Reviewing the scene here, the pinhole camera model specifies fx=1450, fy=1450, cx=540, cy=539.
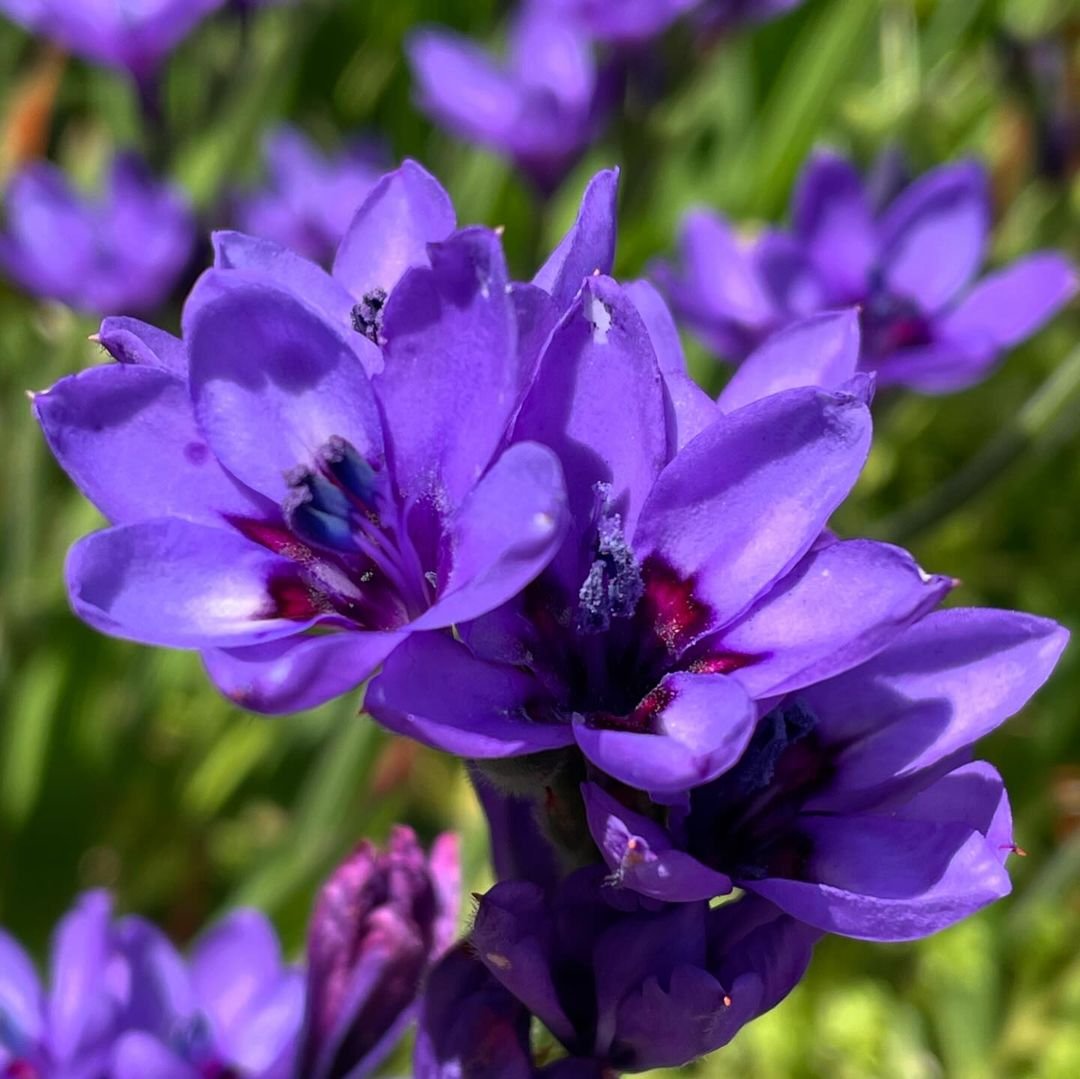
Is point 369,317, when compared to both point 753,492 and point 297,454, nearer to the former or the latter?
point 297,454

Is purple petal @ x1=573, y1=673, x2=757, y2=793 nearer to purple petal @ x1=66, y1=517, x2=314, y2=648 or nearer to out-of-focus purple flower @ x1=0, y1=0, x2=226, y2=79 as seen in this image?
purple petal @ x1=66, y1=517, x2=314, y2=648

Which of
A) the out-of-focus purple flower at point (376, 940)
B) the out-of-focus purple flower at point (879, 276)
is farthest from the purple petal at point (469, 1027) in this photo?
the out-of-focus purple flower at point (879, 276)

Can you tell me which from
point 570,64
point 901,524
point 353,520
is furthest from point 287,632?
point 570,64

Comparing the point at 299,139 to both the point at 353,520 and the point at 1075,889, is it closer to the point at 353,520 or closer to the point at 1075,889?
the point at 1075,889

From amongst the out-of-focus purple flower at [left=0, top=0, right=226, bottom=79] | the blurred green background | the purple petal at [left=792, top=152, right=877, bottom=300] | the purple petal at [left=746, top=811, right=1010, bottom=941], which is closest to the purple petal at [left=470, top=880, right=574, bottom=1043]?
the purple petal at [left=746, top=811, right=1010, bottom=941]

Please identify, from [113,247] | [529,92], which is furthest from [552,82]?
[113,247]

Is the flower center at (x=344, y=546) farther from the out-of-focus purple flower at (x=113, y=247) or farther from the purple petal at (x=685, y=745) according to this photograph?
the out-of-focus purple flower at (x=113, y=247)
